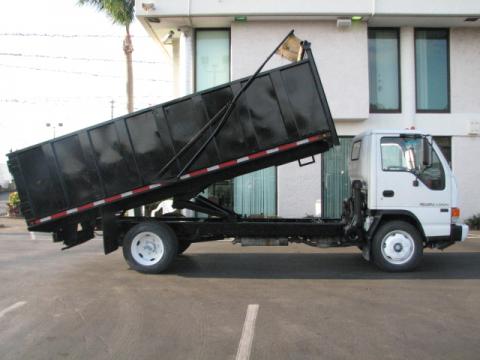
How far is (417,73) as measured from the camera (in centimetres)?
1645

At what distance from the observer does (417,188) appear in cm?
866

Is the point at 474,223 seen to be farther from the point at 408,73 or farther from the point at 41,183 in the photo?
the point at 41,183

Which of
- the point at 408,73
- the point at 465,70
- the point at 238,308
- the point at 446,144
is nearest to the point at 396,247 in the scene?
the point at 238,308

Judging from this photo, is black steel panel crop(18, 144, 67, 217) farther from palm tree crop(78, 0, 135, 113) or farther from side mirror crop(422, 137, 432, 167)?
palm tree crop(78, 0, 135, 113)

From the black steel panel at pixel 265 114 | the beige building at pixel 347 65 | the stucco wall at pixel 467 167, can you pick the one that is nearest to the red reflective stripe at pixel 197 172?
the black steel panel at pixel 265 114

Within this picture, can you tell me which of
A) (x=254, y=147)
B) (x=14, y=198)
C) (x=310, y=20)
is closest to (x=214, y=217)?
(x=254, y=147)

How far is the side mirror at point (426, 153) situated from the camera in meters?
8.44

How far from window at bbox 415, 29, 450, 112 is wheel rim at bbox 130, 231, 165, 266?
11251mm

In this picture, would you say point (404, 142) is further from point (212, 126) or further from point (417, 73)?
point (417, 73)

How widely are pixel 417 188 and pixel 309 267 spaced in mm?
2415

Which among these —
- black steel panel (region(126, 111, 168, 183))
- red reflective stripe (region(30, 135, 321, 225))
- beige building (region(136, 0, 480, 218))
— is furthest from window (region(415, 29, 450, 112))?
black steel panel (region(126, 111, 168, 183))

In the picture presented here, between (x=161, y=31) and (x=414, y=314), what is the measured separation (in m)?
13.5

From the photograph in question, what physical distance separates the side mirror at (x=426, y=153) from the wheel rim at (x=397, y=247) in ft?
4.10

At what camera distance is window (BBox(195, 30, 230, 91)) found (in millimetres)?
16297
